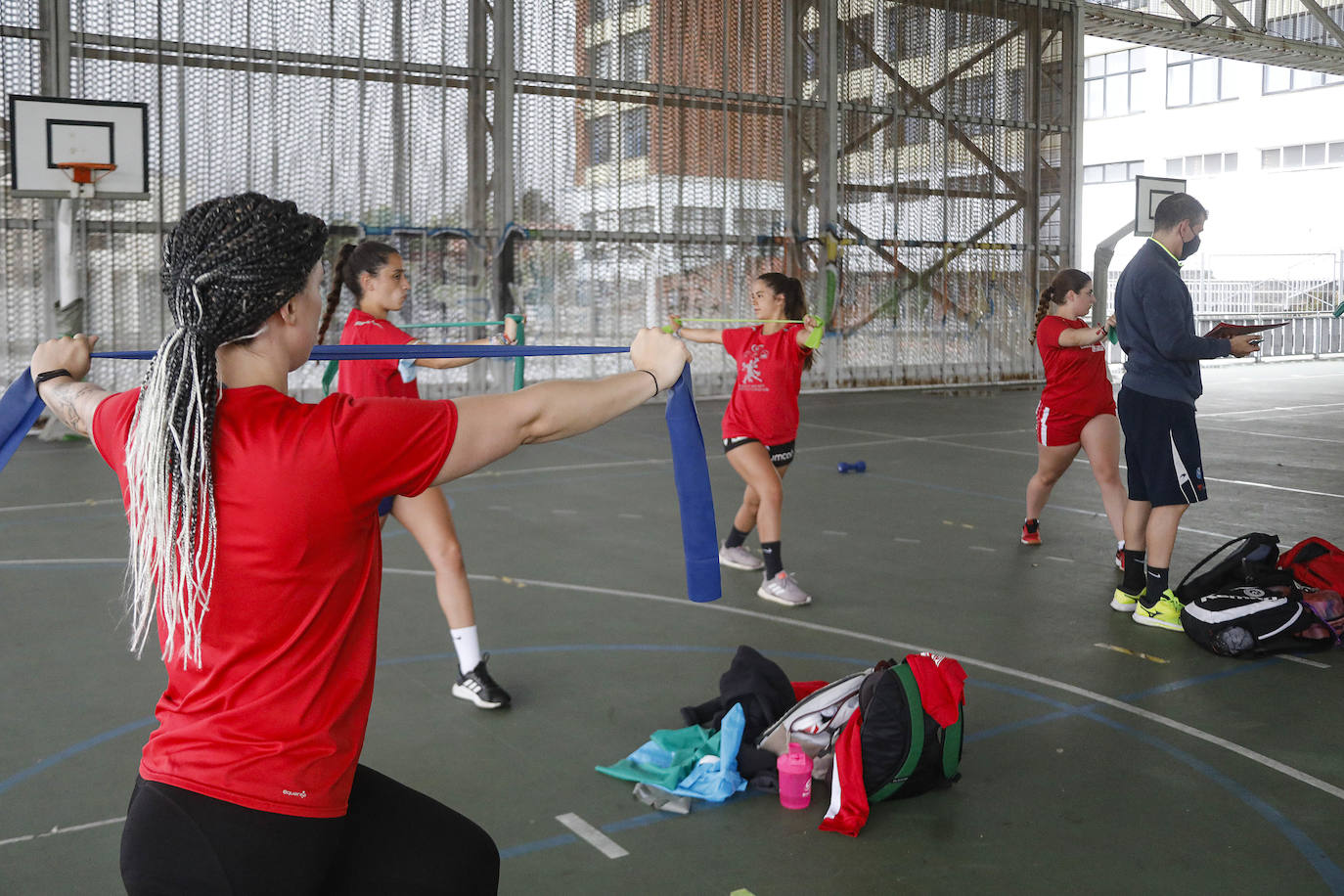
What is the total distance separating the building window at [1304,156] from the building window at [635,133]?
93.1 feet

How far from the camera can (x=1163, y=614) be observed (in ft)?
19.2

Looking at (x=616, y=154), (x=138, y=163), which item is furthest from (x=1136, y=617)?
(x=616, y=154)

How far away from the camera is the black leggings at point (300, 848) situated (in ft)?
6.08

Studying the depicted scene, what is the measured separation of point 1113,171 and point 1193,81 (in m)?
3.93

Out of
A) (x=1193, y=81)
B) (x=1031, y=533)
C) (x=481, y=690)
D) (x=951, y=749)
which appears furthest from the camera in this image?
(x=1193, y=81)

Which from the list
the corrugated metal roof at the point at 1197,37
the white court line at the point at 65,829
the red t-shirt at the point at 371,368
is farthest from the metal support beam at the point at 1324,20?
the white court line at the point at 65,829

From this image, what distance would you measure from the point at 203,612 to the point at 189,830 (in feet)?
1.12

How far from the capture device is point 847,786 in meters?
3.70

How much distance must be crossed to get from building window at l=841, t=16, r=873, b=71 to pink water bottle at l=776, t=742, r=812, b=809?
17.4 m

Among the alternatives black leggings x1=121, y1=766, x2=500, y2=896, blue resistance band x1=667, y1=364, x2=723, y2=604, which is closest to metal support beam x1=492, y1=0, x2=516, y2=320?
blue resistance band x1=667, y1=364, x2=723, y2=604

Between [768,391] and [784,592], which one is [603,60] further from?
[784,592]

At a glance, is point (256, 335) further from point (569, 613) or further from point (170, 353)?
point (569, 613)

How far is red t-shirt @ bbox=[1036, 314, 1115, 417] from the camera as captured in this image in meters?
7.23

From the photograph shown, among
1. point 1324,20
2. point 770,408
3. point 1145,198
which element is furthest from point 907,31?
point 770,408
